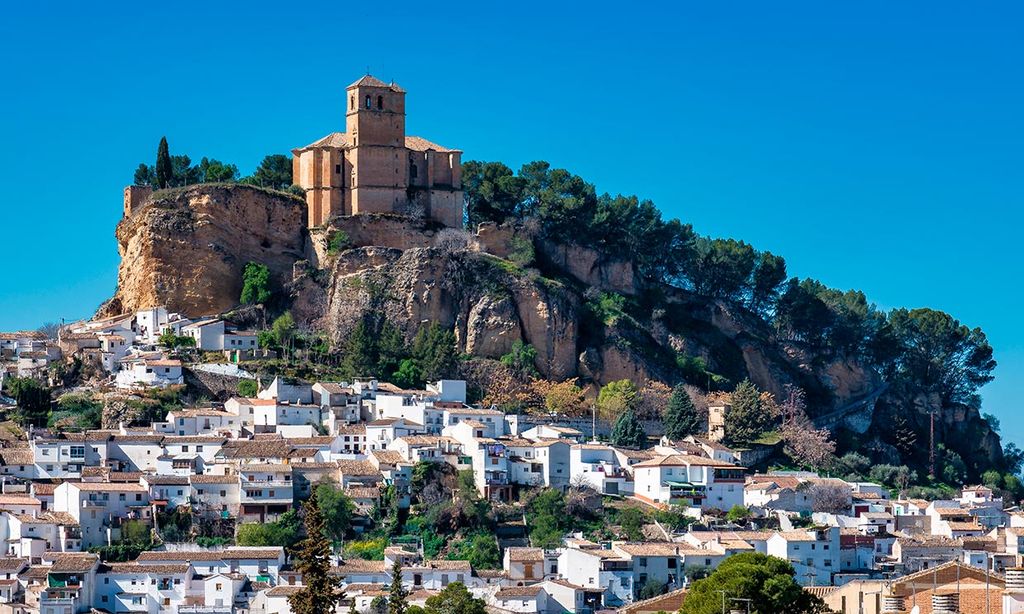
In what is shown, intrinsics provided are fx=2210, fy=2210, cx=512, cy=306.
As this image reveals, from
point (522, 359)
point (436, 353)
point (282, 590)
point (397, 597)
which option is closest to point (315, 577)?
point (397, 597)

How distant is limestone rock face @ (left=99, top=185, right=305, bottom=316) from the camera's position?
77.1 m

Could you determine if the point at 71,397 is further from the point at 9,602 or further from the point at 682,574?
the point at 682,574

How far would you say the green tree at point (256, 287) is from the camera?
76875 mm

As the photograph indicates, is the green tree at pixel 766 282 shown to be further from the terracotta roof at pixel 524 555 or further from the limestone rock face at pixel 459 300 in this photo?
the terracotta roof at pixel 524 555

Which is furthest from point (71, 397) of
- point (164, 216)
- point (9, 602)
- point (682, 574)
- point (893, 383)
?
point (893, 383)

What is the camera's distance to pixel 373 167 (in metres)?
78.6

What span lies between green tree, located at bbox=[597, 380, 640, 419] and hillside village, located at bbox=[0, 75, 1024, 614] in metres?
0.13

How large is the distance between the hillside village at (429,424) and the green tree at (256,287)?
0.12 m

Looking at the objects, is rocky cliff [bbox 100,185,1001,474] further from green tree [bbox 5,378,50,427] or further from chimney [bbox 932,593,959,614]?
chimney [bbox 932,593,959,614]

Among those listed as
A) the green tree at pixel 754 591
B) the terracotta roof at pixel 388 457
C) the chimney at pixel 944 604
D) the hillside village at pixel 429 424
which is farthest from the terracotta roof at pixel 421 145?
the chimney at pixel 944 604

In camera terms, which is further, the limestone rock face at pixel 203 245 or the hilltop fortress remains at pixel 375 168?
the hilltop fortress remains at pixel 375 168

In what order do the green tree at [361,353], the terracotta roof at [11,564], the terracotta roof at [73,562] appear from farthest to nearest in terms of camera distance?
the green tree at [361,353] → the terracotta roof at [11,564] → the terracotta roof at [73,562]

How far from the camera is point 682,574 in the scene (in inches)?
2303

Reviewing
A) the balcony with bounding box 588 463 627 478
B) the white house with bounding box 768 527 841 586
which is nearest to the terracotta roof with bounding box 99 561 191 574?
the balcony with bounding box 588 463 627 478
